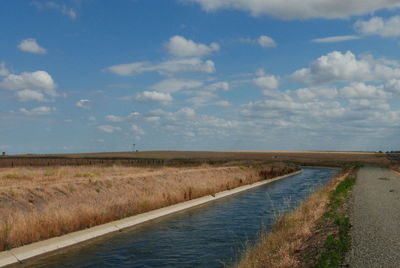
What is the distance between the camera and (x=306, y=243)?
15031mm

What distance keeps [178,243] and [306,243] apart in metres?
6.57

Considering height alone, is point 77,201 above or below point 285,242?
above

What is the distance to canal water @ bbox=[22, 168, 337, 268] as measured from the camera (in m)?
15.3

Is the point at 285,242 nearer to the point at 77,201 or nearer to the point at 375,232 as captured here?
the point at 375,232

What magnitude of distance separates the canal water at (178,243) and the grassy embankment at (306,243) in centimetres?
111

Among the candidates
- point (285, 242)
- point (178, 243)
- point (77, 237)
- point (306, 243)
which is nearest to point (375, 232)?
point (306, 243)

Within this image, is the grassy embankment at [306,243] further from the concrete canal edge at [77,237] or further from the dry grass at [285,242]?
the concrete canal edge at [77,237]

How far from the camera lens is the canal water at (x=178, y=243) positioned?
15.3 m

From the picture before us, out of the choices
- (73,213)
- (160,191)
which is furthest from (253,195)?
(73,213)

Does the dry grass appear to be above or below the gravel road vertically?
below

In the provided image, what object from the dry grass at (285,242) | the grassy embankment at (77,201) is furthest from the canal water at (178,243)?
the grassy embankment at (77,201)

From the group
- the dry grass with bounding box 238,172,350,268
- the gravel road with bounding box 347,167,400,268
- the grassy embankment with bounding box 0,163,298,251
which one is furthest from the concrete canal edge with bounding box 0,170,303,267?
the gravel road with bounding box 347,167,400,268

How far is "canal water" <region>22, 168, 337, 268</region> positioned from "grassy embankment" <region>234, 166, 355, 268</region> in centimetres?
111

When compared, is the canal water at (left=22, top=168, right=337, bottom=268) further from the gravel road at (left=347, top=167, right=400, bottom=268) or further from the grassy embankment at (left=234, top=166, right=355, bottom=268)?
the gravel road at (left=347, top=167, right=400, bottom=268)
